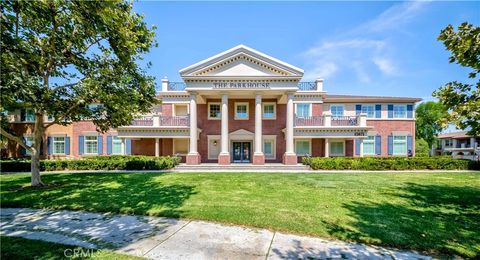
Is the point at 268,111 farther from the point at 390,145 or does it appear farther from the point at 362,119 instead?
the point at 390,145

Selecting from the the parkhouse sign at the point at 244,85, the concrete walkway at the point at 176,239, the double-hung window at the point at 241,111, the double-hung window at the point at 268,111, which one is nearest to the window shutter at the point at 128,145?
the double-hung window at the point at 241,111

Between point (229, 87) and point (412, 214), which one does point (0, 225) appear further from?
point (229, 87)

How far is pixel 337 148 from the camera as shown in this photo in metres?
24.4

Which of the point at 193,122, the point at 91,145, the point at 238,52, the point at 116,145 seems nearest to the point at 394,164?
the point at 238,52

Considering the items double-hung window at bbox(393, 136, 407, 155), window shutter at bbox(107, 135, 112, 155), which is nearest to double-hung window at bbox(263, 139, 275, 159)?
double-hung window at bbox(393, 136, 407, 155)

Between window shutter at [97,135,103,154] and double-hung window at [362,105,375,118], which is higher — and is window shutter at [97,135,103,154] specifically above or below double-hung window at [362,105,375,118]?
below

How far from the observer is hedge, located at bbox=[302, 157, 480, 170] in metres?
18.5

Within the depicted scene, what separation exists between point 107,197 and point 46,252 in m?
4.52

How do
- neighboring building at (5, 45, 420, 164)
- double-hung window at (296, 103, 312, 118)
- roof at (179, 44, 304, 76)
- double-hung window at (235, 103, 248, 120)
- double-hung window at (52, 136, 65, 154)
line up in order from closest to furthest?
roof at (179, 44, 304, 76)
neighboring building at (5, 45, 420, 164)
double-hung window at (235, 103, 248, 120)
double-hung window at (296, 103, 312, 118)
double-hung window at (52, 136, 65, 154)

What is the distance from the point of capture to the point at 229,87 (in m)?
20.5

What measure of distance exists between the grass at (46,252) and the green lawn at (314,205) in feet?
7.91

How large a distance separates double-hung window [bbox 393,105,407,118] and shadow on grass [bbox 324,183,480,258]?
19.1 meters

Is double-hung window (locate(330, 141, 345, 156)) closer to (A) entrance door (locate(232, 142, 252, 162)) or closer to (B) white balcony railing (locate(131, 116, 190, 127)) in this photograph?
(A) entrance door (locate(232, 142, 252, 162))

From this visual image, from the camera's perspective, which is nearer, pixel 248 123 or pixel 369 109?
pixel 248 123
